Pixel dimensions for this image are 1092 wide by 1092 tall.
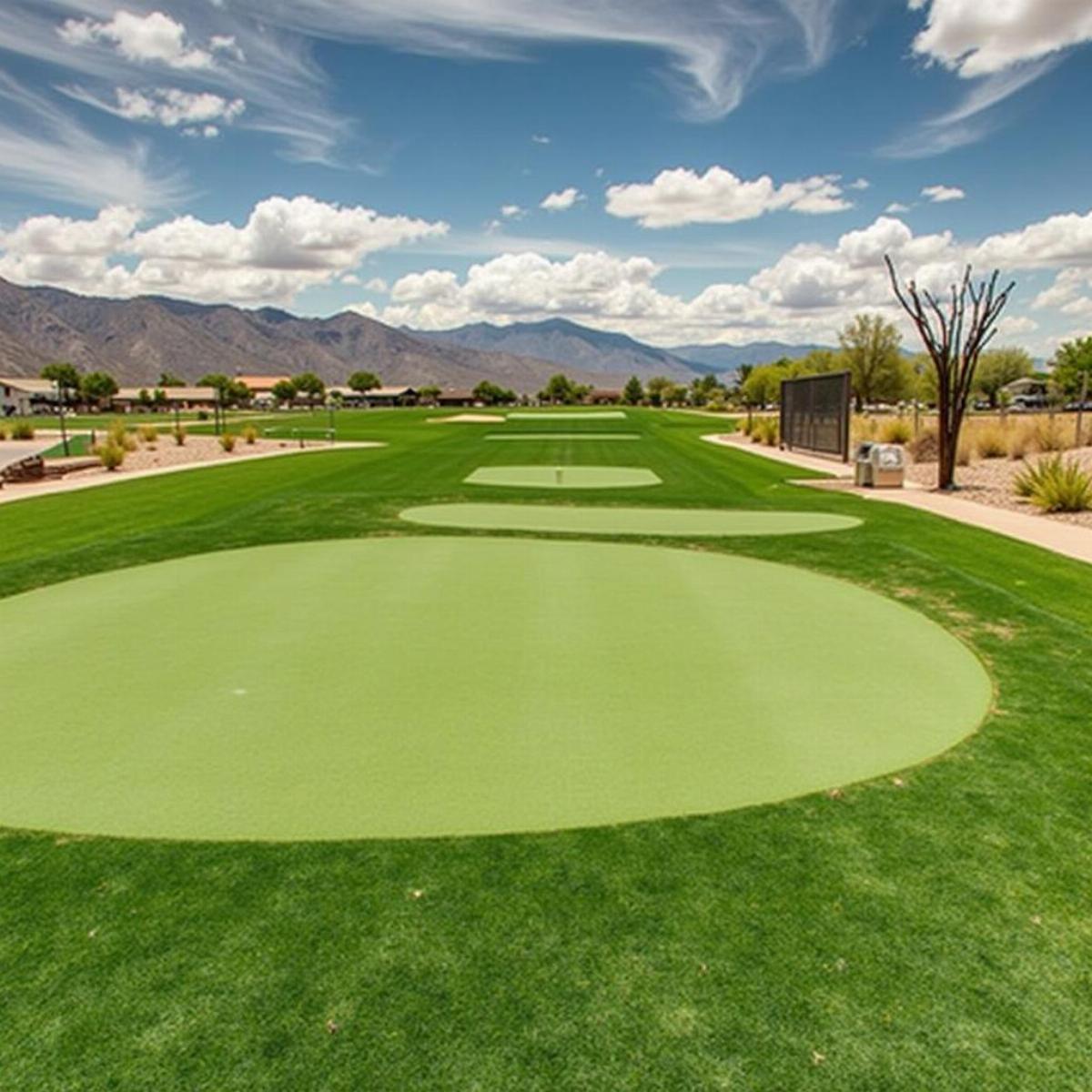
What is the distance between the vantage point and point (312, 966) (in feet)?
11.1

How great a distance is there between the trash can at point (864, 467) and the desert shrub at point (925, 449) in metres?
6.00

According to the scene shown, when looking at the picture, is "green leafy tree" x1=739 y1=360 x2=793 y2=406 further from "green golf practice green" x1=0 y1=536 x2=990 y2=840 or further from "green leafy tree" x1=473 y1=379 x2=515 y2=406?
"green leafy tree" x1=473 y1=379 x2=515 y2=406

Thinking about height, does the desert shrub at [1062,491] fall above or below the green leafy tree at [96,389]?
below

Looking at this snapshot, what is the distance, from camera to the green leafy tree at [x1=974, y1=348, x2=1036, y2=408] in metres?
96.4

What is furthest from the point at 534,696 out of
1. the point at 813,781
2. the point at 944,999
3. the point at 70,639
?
the point at 70,639

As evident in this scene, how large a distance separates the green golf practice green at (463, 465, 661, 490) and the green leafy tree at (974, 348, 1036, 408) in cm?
8338

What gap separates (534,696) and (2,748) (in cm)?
355

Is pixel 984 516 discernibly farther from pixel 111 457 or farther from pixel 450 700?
pixel 111 457

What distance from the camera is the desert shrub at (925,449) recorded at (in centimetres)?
2583

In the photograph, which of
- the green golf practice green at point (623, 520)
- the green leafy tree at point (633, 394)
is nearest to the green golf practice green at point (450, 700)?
the green golf practice green at point (623, 520)

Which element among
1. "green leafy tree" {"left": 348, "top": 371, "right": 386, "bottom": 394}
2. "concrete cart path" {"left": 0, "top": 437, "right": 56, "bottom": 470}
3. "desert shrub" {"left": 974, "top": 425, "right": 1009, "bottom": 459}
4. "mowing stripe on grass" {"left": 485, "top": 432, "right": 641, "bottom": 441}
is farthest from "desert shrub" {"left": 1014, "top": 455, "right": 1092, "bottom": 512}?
"green leafy tree" {"left": 348, "top": 371, "right": 386, "bottom": 394}

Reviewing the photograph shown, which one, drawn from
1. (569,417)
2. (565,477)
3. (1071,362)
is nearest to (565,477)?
(565,477)

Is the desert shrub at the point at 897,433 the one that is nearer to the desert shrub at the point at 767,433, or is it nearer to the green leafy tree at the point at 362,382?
the desert shrub at the point at 767,433

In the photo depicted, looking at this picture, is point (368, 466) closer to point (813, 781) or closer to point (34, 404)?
point (813, 781)
